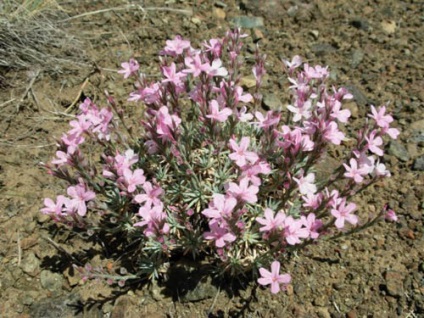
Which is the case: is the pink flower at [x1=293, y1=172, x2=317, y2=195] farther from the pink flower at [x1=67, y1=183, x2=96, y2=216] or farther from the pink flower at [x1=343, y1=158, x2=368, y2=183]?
the pink flower at [x1=67, y1=183, x2=96, y2=216]

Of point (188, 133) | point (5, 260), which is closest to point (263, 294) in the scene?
point (188, 133)


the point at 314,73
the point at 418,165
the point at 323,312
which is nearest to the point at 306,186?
the point at 314,73

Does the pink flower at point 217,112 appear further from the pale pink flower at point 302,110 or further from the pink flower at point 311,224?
the pink flower at point 311,224

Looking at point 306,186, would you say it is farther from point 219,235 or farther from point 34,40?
point 34,40

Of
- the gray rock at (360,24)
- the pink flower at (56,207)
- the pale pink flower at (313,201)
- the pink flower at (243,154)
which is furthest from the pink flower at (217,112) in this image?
the gray rock at (360,24)

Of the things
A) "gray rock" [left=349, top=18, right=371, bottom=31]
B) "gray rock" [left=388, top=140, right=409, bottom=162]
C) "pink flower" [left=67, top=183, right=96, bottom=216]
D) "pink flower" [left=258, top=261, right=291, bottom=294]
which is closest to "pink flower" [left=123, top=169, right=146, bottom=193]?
"pink flower" [left=67, top=183, right=96, bottom=216]

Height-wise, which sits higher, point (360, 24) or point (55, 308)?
point (360, 24)

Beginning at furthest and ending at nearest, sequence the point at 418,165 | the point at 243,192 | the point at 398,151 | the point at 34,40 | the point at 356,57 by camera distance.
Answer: the point at 356,57 → the point at 34,40 → the point at 398,151 → the point at 418,165 → the point at 243,192

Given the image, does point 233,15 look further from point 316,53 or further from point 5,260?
point 5,260
